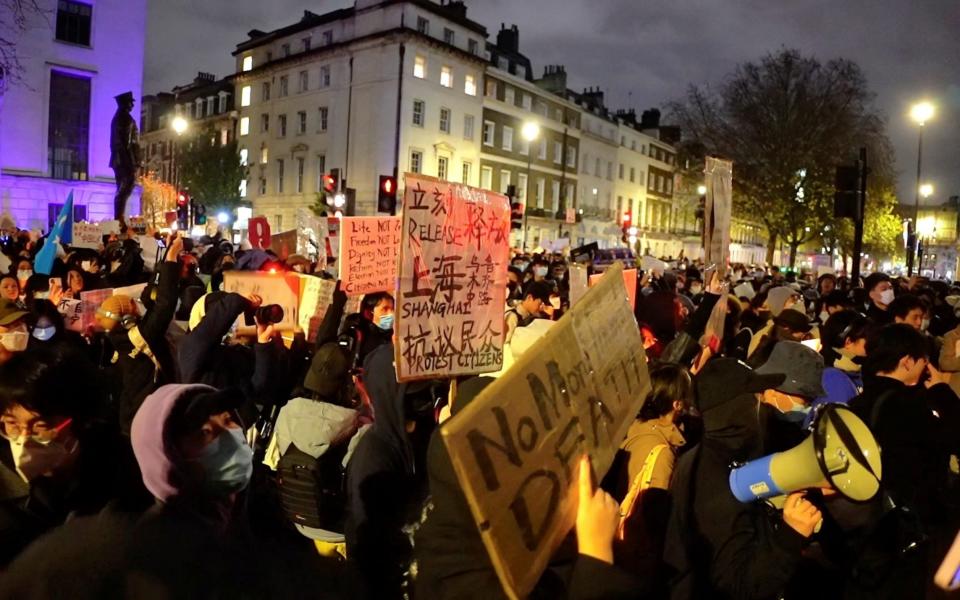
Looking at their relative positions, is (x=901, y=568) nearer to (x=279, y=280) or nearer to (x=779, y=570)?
(x=779, y=570)

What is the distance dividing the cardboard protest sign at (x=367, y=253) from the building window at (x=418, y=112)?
43796 millimetres

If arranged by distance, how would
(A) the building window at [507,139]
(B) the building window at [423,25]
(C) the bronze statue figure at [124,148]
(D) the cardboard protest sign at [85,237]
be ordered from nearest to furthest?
1. (D) the cardboard protest sign at [85,237]
2. (C) the bronze statue figure at [124,148]
3. (B) the building window at [423,25]
4. (A) the building window at [507,139]

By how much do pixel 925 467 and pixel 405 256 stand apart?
8.56 ft

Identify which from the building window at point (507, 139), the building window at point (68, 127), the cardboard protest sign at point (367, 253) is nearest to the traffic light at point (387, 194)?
the cardboard protest sign at point (367, 253)

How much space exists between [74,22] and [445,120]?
23124 mm

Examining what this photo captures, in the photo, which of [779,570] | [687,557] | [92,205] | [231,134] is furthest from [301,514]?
[231,134]

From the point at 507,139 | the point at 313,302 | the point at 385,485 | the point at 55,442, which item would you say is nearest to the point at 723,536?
the point at 385,485

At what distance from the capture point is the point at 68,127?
3491 centimetres

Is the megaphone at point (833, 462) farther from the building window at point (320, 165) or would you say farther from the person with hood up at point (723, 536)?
the building window at point (320, 165)

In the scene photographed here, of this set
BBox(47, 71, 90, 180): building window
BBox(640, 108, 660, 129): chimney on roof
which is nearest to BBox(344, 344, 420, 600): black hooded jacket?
BBox(47, 71, 90, 180): building window

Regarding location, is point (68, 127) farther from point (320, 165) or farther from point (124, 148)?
point (320, 165)

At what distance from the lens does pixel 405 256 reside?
3.62 meters

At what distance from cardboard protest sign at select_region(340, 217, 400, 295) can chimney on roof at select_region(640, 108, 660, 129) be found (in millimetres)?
78569

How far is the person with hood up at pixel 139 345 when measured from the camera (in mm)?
4648
